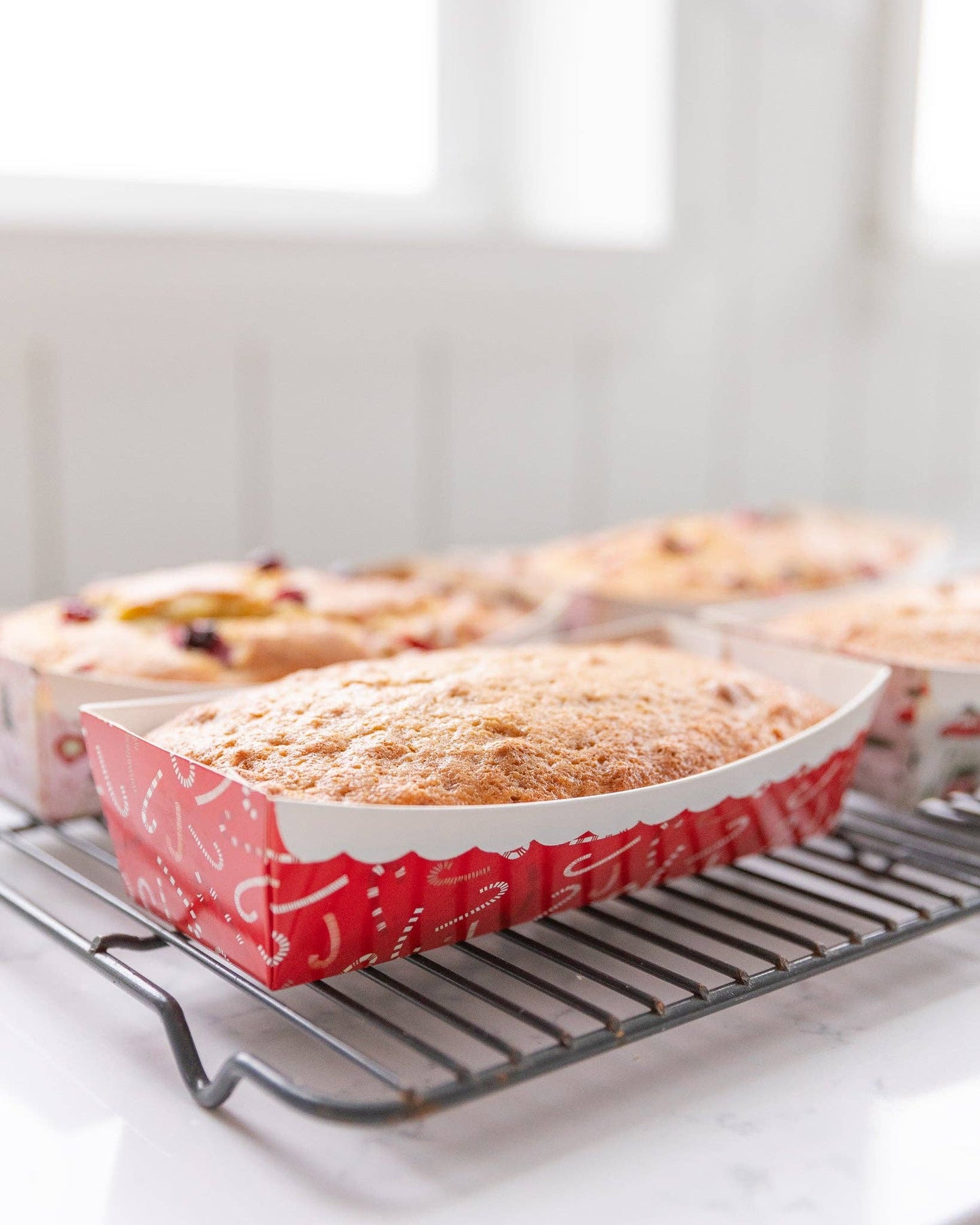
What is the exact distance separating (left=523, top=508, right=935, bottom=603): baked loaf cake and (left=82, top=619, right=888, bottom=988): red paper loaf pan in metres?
0.47

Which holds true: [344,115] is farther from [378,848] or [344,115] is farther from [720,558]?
[378,848]

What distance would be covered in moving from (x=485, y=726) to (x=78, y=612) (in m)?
0.44

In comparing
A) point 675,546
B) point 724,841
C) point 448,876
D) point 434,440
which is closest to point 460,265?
point 434,440

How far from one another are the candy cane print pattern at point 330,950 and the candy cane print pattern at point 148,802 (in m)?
0.12

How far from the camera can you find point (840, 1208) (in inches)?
23.3

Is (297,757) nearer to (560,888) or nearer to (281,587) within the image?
(560,888)

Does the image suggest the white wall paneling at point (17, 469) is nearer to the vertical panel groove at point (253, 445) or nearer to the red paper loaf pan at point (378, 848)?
the vertical panel groove at point (253, 445)

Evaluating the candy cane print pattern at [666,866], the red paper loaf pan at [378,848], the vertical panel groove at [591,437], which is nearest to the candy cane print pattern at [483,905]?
the red paper loaf pan at [378,848]

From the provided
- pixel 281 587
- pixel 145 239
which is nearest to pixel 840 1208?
pixel 281 587

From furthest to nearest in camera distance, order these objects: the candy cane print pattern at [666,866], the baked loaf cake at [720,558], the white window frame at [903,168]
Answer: the white window frame at [903,168] < the baked loaf cake at [720,558] < the candy cane print pattern at [666,866]

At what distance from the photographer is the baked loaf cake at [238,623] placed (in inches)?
39.9

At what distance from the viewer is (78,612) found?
3.53 feet

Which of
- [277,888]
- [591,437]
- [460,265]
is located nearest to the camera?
[277,888]

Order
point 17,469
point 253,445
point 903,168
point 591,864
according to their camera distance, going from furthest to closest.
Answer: point 903,168
point 253,445
point 17,469
point 591,864
